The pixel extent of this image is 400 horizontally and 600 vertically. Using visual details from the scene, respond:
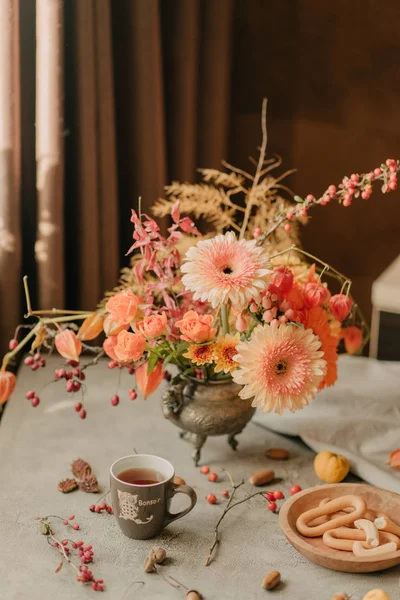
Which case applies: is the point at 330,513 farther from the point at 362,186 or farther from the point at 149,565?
the point at 362,186

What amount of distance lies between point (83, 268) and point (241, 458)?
0.70m

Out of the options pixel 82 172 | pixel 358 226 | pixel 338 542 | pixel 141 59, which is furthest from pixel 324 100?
pixel 338 542

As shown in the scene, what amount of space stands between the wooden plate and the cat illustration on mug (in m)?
0.18

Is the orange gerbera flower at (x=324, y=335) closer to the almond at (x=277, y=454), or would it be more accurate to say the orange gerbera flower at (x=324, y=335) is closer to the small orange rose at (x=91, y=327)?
the almond at (x=277, y=454)

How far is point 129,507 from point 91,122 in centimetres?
98

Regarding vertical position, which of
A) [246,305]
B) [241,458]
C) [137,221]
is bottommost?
[241,458]

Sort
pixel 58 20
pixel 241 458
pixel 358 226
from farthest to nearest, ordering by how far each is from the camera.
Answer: pixel 358 226
pixel 58 20
pixel 241 458

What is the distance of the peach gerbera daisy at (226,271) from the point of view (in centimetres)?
100

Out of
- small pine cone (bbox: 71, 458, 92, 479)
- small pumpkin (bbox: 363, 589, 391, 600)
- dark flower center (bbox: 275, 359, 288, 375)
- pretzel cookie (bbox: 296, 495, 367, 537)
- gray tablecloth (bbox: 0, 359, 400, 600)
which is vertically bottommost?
gray tablecloth (bbox: 0, 359, 400, 600)

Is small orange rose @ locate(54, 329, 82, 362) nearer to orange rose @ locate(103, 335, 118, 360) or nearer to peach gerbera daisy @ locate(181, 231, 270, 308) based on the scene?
→ orange rose @ locate(103, 335, 118, 360)

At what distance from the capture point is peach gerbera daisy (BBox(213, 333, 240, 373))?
3.48 ft

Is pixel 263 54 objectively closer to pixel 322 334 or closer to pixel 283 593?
pixel 322 334

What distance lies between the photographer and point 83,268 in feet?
5.76

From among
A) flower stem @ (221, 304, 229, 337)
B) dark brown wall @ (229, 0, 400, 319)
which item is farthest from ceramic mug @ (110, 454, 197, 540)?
dark brown wall @ (229, 0, 400, 319)
